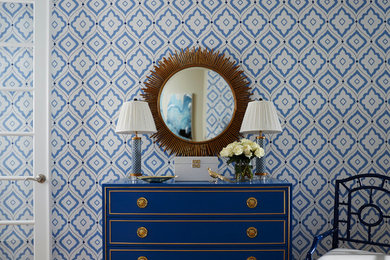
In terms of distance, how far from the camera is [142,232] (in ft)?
7.81

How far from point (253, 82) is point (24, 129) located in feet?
6.93

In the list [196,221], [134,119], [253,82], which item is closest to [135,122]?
[134,119]

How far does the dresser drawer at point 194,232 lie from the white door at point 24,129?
3.17ft

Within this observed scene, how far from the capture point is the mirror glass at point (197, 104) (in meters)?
2.98

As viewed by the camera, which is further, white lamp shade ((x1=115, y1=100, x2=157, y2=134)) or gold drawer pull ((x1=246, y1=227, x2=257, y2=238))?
white lamp shade ((x1=115, y1=100, x2=157, y2=134))

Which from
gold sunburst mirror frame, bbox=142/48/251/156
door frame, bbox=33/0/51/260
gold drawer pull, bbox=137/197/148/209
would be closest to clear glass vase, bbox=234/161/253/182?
gold sunburst mirror frame, bbox=142/48/251/156

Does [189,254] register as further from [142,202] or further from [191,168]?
[191,168]

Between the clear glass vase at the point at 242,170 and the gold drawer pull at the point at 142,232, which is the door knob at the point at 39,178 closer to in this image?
the gold drawer pull at the point at 142,232

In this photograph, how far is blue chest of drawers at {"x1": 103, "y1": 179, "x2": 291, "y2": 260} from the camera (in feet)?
7.80

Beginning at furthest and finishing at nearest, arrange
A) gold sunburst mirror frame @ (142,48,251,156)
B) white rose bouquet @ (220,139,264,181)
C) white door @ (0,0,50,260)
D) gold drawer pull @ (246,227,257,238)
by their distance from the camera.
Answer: gold sunburst mirror frame @ (142,48,251,156), white door @ (0,0,50,260), white rose bouquet @ (220,139,264,181), gold drawer pull @ (246,227,257,238)

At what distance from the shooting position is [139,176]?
2658 mm

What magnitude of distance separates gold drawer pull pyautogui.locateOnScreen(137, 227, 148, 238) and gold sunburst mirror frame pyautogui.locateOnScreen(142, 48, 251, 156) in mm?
815

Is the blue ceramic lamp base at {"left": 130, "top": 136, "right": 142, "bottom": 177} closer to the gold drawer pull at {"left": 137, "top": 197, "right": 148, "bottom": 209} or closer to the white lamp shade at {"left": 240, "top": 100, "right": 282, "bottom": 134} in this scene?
the gold drawer pull at {"left": 137, "top": 197, "right": 148, "bottom": 209}

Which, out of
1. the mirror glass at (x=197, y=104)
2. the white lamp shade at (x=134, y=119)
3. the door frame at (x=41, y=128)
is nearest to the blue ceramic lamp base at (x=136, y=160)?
the white lamp shade at (x=134, y=119)
